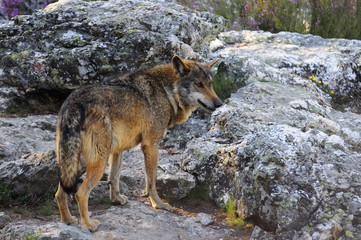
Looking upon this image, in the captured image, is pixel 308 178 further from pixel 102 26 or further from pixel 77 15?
pixel 77 15

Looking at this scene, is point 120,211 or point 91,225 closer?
point 91,225

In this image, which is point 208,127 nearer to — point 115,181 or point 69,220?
point 115,181

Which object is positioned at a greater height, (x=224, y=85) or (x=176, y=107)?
(x=176, y=107)

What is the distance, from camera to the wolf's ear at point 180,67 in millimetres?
5803

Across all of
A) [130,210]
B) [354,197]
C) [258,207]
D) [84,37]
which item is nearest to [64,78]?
[84,37]

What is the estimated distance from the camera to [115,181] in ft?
18.5

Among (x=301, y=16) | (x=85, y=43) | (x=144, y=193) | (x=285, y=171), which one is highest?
(x=301, y=16)

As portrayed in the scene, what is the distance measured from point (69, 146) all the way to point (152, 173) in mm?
1536

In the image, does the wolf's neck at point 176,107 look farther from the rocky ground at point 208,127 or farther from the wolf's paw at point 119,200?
the wolf's paw at point 119,200

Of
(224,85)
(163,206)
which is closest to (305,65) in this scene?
(224,85)

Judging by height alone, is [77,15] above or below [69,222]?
above

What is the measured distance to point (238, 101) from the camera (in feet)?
23.6

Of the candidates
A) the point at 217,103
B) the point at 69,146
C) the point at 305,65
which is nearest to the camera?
the point at 69,146

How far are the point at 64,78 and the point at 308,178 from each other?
4902 millimetres
